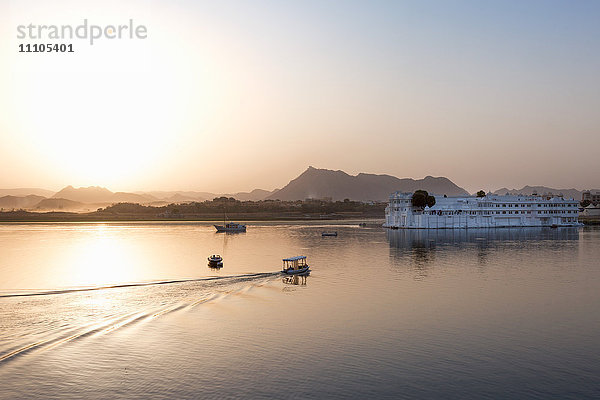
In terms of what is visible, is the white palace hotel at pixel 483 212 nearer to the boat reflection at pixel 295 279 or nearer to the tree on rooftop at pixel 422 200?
the tree on rooftop at pixel 422 200

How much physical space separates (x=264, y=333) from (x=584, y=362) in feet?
59.3

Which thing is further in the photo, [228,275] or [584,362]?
[228,275]

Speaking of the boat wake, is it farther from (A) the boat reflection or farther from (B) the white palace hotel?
(B) the white palace hotel

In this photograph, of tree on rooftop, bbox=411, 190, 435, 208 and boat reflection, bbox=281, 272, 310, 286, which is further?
tree on rooftop, bbox=411, 190, 435, 208

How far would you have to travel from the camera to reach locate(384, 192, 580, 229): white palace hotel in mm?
161500

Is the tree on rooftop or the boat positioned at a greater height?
the tree on rooftop

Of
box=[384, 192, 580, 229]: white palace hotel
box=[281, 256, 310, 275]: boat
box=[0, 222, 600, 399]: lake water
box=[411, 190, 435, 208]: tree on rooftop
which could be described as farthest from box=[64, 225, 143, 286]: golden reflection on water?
box=[411, 190, 435, 208]: tree on rooftop

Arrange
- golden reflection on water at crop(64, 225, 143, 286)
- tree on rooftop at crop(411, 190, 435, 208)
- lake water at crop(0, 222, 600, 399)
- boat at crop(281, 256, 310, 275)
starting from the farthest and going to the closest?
tree on rooftop at crop(411, 190, 435, 208), boat at crop(281, 256, 310, 275), golden reflection on water at crop(64, 225, 143, 286), lake water at crop(0, 222, 600, 399)

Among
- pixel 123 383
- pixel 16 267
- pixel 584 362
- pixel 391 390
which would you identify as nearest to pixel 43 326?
pixel 123 383

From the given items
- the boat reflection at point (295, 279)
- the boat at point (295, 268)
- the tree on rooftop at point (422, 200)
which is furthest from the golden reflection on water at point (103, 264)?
the tree on rooftop at point (422, 200)

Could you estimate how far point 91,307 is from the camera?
37.9 meters

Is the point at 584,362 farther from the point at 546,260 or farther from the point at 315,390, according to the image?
the point at 546,260

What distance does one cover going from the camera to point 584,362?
25.3m

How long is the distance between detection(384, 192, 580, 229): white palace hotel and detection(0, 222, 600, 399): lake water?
10029 centimetres
